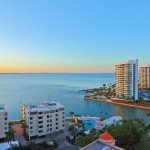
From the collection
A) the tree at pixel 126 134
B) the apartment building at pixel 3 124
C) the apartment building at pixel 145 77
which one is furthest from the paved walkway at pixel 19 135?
the apartment building at pixel 145 77

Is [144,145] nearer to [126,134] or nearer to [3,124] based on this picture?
[126,134]

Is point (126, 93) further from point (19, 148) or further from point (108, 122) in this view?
point (19, 148)

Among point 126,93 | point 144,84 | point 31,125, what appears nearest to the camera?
point 31,125

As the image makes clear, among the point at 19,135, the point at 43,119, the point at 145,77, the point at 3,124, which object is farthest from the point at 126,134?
the point at 145,77

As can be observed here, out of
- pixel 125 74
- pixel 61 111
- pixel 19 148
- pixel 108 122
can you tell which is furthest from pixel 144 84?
pixel 19 148

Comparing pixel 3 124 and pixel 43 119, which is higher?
pixel 43 119
